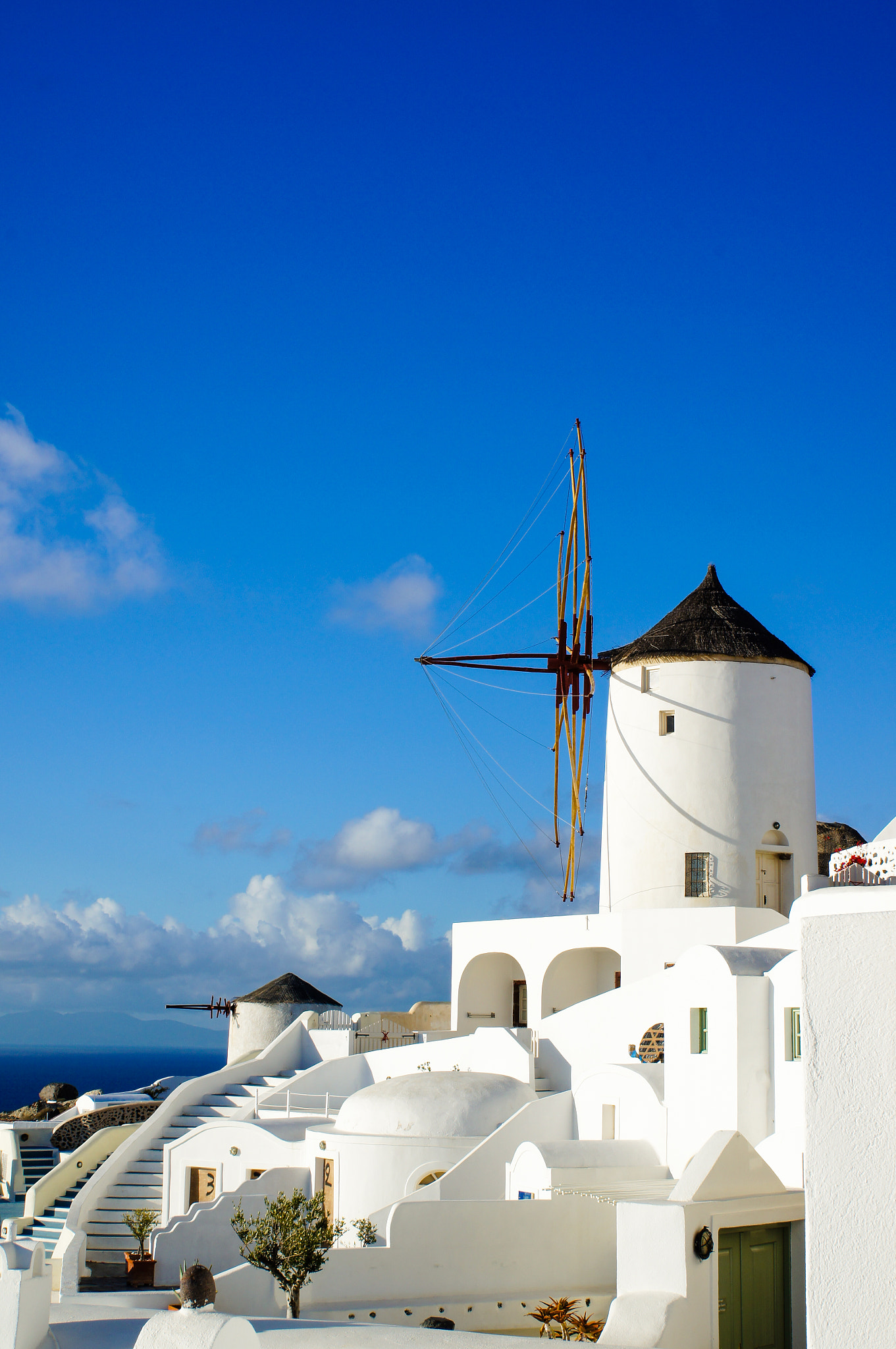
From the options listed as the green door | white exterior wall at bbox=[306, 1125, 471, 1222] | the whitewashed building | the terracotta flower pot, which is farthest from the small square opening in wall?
the terracotta flower pot

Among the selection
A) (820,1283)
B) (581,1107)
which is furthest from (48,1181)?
(820,1283)

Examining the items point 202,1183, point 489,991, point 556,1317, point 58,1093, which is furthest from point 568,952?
point 58,1093

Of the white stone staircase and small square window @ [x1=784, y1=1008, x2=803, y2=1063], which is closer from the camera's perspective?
small square window @ [x1=784, y1=1008, x2=803, y2=1063]

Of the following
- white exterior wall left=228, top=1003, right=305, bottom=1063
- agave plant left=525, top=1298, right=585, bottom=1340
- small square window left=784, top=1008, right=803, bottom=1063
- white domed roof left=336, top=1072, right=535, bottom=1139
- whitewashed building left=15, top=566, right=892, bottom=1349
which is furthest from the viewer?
white exterior wall left=228, top=1003, right=305, bottom=1063

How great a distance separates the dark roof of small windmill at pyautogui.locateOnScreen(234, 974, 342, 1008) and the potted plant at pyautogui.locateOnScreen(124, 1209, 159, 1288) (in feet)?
35.4

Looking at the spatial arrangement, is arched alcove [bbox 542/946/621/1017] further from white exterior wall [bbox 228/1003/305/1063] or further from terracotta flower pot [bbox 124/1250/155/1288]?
terracotta flower pot [bbox 124/1250/155/1288]

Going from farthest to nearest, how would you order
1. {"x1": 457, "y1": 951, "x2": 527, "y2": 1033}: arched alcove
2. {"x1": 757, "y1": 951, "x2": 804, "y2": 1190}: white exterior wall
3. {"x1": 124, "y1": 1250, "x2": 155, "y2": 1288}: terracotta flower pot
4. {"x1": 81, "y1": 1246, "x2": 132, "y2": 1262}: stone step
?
{"x1": 457, "y1": 951, "x2": 527, "y2": 1033}: arched alcove
{"x1": 81, "y1": 1246, "x2": 132, "y2": 1262}: stone step
{"x1": 124, "y1": 1250, "x2": 155, "y2": 1288}: terracotta flower pot
{"x1": 757, "y1": 951, "x2": 804, "y2": 1190}: white exterior wall

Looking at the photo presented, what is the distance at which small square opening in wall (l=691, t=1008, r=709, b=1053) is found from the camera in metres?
19.0

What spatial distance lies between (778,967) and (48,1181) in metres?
17.2

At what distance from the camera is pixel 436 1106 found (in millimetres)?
22109

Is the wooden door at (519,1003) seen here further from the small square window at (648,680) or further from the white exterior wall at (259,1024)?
the small square window at (648,680)

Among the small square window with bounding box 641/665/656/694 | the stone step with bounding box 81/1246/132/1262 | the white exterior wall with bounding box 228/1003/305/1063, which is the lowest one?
the stone step with bounding box 81/1246/132/1262

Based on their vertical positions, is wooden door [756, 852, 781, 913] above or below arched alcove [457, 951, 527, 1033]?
above

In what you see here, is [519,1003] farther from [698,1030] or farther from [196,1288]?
[196,1288]
